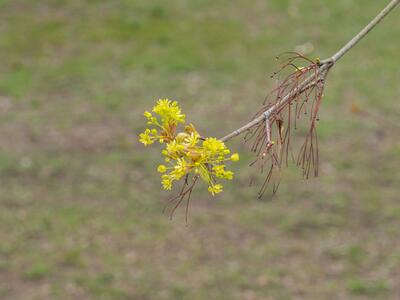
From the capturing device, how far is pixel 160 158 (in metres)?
8.34

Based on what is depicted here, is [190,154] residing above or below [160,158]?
below

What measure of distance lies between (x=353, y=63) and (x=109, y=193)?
158 inches

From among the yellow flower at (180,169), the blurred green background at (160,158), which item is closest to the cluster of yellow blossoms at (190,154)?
the yellow flower at (180,169)

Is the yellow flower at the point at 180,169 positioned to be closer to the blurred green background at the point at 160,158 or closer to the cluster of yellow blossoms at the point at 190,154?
the cluster of yellow blossoms at the point at 190,154

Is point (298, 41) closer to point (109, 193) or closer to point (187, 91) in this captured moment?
point (187, 91)

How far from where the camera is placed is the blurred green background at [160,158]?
6574 millimetres

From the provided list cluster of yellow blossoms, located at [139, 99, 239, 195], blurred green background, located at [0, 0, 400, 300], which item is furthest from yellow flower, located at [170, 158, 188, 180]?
blurred green background, located at [0, 0, 400, 300]

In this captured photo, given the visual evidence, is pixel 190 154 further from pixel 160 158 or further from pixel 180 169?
pixel 160 158

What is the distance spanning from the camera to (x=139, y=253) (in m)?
6.86

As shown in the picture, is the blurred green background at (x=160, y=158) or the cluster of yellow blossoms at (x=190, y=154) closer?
the cluster of yellow blossoms at (x=190, y=154)

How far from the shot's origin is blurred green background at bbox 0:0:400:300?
6.57 m

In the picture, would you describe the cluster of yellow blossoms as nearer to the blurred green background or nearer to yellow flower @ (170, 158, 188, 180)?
yellow flower @ (170, 158, 188, 180)

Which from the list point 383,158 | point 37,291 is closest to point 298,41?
point 383,158

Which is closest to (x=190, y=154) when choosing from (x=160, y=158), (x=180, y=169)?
(x=180, y=169)
